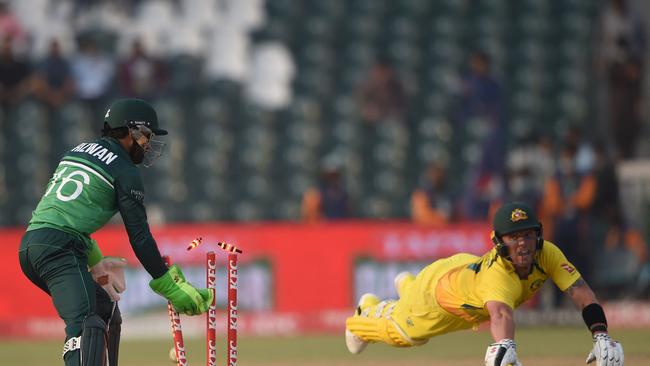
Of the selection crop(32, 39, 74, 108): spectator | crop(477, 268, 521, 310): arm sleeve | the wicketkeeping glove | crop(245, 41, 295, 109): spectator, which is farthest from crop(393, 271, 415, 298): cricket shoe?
crop(245, 41, 295, 109): spectator

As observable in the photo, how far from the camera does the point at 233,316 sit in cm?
792

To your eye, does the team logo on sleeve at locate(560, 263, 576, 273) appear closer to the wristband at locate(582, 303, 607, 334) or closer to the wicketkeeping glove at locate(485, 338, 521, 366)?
the wristband at locate(582, 303, 607, 334)

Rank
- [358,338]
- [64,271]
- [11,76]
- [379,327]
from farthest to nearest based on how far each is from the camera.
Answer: [11,76] → [358,338] → [379,327] → [64,271]

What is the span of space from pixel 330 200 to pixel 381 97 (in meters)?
3.47

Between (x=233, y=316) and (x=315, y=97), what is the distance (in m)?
12.2

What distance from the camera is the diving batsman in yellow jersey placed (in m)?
7.77

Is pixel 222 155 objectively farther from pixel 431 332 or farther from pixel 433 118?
pixel 431 332

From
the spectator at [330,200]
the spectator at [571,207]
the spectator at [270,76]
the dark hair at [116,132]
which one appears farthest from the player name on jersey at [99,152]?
the spectator at [270,76]

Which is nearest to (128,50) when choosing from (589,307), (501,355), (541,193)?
(541,193)

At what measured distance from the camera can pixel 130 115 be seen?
24.7ft

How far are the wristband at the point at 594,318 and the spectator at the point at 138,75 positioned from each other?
38.4 ft

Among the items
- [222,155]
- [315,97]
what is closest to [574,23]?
[315,97]

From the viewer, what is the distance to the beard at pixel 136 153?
7.60m

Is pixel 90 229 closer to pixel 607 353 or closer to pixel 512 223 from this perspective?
pixel 512 223
